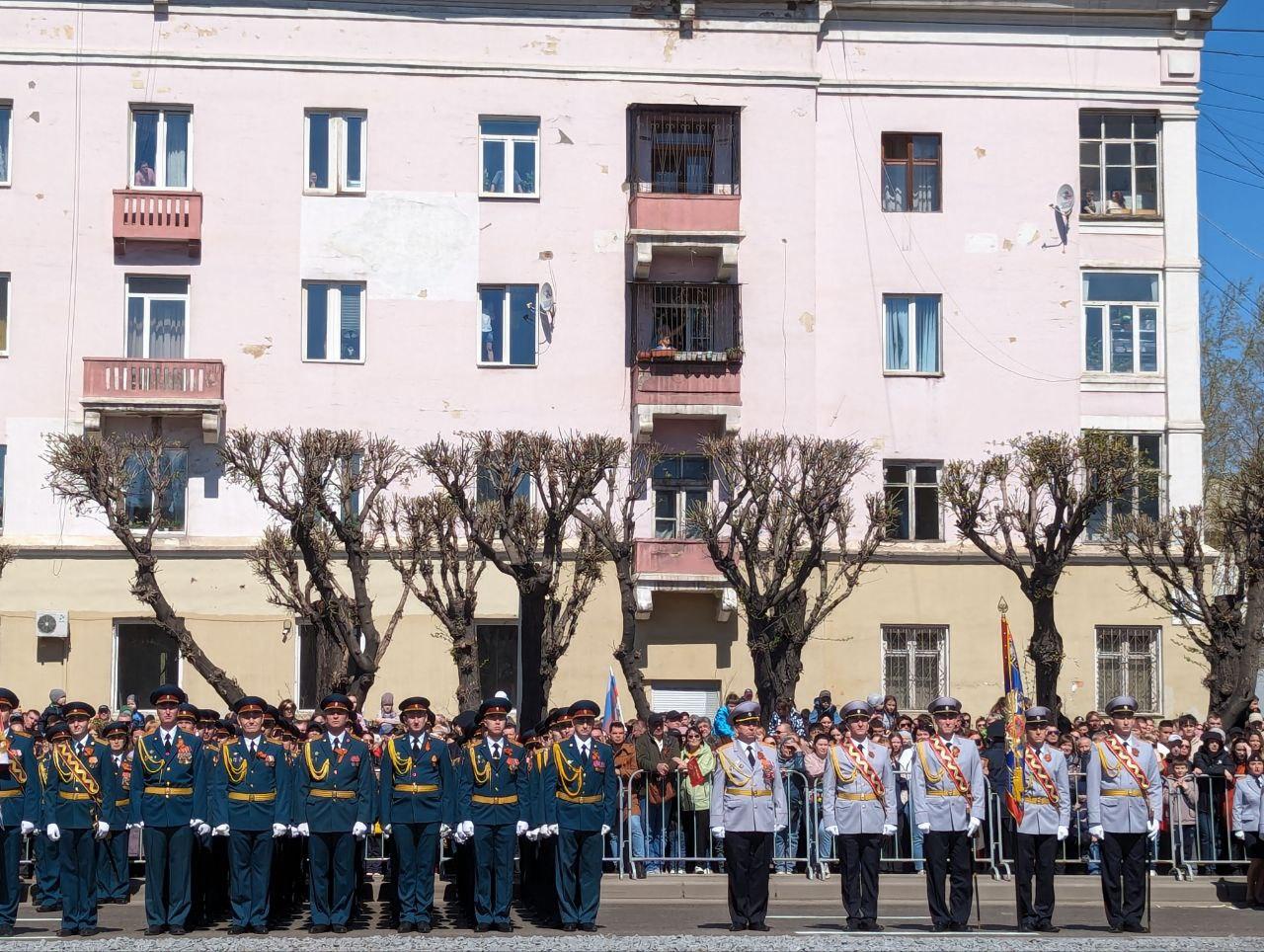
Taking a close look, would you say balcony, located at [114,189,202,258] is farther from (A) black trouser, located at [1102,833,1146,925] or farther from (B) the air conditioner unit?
(A) black trouser, located at [1102,833,1146,925]

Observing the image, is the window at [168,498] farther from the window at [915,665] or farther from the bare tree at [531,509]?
the window at [915,665]

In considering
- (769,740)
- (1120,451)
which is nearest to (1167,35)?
(1120,451)

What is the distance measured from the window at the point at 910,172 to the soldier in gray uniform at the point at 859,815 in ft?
64.9

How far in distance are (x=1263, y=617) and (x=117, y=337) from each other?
20.0m

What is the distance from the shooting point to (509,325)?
112ft

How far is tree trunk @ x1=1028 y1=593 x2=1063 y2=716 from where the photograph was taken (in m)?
27.8

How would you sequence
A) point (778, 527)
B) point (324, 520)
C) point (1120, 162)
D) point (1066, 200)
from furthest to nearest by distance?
1. point (1120, 162)
2. point (1066, 200)
3. point (324, 520)
4. point (778, 527)

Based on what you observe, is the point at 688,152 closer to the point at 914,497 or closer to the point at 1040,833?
the point at 914,497

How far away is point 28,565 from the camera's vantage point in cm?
3262

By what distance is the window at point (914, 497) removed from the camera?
34.3 meters

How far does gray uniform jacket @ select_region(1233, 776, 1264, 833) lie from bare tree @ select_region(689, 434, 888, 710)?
34.6ft

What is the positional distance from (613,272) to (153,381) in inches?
335

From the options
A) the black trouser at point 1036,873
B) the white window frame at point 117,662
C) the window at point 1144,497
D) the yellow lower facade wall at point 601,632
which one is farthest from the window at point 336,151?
the black trouser at point 1036,873

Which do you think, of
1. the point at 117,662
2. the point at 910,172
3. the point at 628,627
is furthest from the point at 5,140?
the point at 910,172
